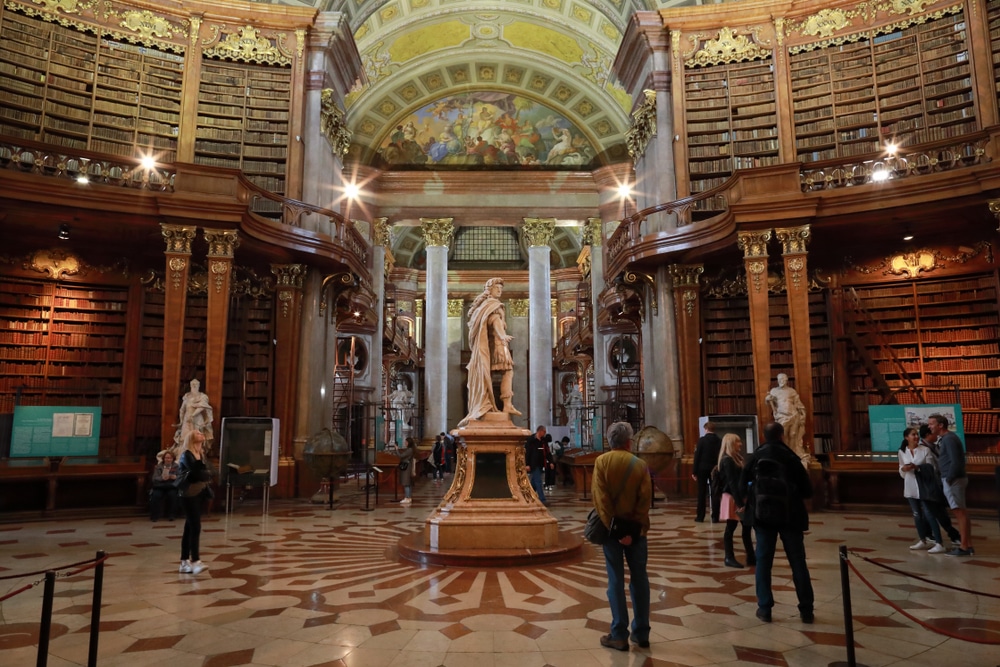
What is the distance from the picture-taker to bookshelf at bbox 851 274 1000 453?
10195mm

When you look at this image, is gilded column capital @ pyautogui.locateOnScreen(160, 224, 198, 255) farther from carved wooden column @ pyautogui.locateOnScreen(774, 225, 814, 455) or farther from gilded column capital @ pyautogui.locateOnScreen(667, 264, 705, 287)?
carved wooden column @ pyautogui.locateOnScreen(774, 225, 814, 455)

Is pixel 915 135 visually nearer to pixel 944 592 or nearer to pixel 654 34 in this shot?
pixel 654 34

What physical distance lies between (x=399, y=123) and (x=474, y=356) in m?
14.8

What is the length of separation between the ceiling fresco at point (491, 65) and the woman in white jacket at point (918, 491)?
40.2 ft

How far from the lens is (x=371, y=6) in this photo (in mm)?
15555

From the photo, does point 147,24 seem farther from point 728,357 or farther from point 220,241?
A: point 728,357

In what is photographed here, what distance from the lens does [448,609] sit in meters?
4.30

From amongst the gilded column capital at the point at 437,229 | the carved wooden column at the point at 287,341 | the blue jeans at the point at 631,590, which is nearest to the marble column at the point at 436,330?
the gilded column capital at the point at 437,229

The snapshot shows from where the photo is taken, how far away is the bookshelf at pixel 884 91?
10594mm

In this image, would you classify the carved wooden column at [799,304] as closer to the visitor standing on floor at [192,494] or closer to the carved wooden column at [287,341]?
the visitor standing on floor at [192,494]

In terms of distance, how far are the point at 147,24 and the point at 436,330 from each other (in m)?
10.2

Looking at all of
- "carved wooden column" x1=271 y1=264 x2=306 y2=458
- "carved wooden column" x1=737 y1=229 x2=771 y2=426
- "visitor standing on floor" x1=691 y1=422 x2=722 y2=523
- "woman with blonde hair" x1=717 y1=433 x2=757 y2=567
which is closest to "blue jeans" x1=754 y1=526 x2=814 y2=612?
"woman with blonde hair" x1=717 y1=433 x2=757 y2=567

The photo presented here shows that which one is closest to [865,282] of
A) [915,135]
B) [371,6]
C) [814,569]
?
[915,135]

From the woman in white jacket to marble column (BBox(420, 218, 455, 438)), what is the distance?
44.7ft
